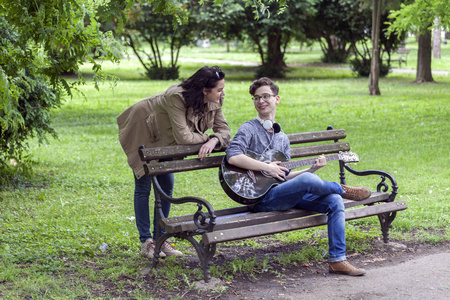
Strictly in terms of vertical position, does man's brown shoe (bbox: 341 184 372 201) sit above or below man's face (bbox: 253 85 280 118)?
below

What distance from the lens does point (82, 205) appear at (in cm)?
690

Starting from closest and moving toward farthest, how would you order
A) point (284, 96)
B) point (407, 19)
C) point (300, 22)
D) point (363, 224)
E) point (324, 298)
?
point (324, 298) → point (363, 224) → point (407, 19) → point (284, 96) → point (300, 22)

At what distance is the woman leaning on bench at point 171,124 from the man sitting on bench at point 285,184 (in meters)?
0.26

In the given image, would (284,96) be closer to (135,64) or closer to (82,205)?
(82,205)

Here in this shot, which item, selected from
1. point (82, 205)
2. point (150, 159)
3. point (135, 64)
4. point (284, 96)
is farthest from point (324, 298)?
point (135, 64)

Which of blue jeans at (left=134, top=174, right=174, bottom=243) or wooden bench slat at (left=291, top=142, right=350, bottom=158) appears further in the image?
wooden bench slat at (left=291, top=142, right=350, bottom=158)

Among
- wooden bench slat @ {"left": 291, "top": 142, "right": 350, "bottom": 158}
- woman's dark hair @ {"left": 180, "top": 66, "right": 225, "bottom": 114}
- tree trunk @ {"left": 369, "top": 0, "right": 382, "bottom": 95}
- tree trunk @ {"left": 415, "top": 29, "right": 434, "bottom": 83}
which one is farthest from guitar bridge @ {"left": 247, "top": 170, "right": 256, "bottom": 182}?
tree trunk @ {"left": 415, "top": 29, "right": 434, "bottom": 83}

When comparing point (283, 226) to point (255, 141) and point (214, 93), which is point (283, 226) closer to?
point (255, 141)

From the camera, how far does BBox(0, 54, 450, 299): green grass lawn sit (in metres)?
4.71

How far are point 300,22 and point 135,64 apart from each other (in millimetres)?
14433

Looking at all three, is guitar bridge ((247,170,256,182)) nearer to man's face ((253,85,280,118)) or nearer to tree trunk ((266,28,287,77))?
man's face ((253,85,280,118))

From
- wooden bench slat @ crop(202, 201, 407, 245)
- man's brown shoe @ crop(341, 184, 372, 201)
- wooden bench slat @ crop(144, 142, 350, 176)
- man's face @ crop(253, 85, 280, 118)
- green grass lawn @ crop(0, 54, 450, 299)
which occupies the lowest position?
green grass lawn @ crop(0, 54, 450, 299)

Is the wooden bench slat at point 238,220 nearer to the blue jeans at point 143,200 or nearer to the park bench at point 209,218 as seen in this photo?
the park bench at point 209,218

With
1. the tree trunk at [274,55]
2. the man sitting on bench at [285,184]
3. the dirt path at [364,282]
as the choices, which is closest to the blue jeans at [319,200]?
the man sitting on bench at [285,184]
